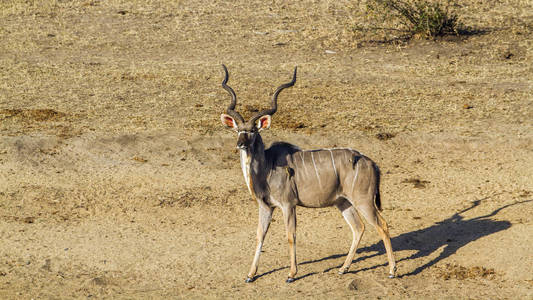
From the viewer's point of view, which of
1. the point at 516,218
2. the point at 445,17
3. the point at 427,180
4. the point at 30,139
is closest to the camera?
the point at 516,218

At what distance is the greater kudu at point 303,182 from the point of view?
9.00 m

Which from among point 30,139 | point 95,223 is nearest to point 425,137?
point 95,223

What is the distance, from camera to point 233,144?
44.3ft

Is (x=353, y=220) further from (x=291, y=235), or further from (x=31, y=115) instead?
(x=31, y=115)

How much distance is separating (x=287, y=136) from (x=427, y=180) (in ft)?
9.68

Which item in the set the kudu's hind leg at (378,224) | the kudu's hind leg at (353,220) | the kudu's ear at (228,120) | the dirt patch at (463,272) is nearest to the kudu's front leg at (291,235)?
the kudu's hind leg at (353,220)

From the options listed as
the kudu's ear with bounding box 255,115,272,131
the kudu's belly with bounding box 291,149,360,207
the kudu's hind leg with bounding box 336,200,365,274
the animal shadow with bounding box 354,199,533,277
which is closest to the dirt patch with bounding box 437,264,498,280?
the animal shadow with bounding box 354,199,533,277

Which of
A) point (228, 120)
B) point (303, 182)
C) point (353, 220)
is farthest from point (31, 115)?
point (353, 220)

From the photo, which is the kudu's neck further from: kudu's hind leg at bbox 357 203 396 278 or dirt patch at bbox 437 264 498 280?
dirt patch at bbox 437 264 498 280

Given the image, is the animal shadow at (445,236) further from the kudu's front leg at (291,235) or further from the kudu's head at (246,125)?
the kudu's head at (246,125)

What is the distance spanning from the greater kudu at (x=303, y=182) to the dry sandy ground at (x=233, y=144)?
63cm

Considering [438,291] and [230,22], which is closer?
[438,291]

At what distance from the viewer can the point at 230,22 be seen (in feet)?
71.9

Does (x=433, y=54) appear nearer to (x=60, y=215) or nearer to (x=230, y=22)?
(x=230, y=22)
